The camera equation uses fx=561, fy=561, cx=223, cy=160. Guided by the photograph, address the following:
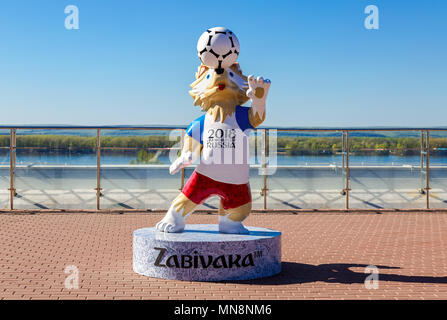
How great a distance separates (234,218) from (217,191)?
15.2 inches

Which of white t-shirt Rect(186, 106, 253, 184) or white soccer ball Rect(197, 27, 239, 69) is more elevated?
white soccer ball Rect(197, 27, 239, 69)

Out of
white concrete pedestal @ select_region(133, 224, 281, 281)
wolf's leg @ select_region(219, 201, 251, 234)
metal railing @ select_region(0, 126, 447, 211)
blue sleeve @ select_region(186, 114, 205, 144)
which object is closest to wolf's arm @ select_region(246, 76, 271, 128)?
blue sleeve @ select_region(186, 114, 205, 144)

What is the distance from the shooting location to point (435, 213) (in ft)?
41.6

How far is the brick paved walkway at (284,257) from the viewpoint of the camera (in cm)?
577

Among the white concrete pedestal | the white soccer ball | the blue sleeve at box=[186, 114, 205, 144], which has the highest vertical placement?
the white soccer ball

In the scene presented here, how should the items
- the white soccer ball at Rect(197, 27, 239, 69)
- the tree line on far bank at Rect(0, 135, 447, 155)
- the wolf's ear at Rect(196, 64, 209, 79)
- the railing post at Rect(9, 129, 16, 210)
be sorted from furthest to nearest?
1. the tree line on far bank at Rect(0, 135, 447, 155)
2. the railing post at Rect(9, 129, 16, 210)
3. the wolf's ear at Rect(196, 64, 209, 79)
4. the white soccer ball at Rect(197, 27, 239, 69)

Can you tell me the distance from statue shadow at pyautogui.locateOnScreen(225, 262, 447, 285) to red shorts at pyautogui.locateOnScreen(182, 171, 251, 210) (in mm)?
947

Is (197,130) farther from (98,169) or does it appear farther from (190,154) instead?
(98,169)

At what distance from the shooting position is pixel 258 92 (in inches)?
253

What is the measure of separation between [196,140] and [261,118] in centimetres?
82

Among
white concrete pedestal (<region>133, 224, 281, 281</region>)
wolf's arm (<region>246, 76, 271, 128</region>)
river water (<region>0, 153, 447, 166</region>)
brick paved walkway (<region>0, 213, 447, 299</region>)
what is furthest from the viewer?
river water (<region>0, 153, 447, 166</region>)

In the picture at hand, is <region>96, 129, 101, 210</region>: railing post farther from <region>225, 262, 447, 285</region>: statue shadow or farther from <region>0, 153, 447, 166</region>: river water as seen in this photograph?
<region>225, 262, 447, 285</region>: statue shadow

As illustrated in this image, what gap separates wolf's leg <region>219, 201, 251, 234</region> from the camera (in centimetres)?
664

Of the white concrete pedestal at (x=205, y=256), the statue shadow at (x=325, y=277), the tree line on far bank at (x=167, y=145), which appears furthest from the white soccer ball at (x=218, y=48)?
the tree line on far bank at (x=167, y=145)
